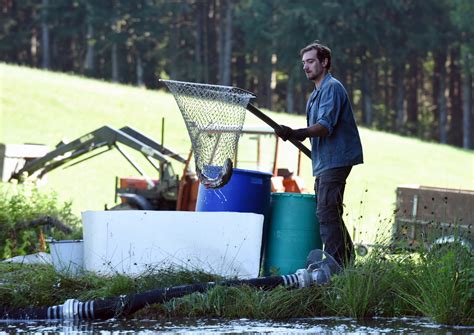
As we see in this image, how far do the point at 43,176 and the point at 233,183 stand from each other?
9.77 m

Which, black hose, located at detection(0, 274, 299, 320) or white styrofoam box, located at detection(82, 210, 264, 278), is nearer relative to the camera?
black hose, located at detection(0, 274, 299, 320)

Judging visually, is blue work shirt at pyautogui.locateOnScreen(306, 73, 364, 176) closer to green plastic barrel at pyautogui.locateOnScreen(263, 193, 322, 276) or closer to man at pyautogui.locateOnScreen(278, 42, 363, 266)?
man at pyautogui.locateOnScreen(278, 42, 363, 266)

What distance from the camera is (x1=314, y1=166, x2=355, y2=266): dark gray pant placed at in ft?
30.8

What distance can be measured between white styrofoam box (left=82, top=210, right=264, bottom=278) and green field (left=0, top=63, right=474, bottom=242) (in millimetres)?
12819

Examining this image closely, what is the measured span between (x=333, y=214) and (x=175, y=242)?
4.44ft

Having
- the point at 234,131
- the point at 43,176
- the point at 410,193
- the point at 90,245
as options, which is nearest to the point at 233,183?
the point at 234,131

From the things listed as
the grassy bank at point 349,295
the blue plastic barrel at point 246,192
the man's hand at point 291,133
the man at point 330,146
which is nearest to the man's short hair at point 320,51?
the man at point 330,146

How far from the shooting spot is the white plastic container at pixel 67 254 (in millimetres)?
9969

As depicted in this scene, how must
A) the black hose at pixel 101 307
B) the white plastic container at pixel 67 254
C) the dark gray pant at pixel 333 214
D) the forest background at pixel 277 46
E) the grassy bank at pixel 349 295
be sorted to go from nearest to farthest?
the grassy bank at pixel 349 295 < the black hose at pixel 101 307 < the dark gray pant at pixel 333 214 < the white plastic container at pixel 67 254 < the forest background at pixel 277 46

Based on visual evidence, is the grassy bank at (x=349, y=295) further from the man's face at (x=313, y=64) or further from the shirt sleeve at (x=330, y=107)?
the man's face at (x=313, y=64)

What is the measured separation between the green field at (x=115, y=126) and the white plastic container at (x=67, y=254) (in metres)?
12.4

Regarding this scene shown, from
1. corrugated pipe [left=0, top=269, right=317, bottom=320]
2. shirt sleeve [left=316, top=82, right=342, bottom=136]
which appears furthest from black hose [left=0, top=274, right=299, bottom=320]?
shirt sleeve [left=316, top=82, right=342, bottom=136]

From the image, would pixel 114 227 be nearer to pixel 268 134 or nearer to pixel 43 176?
pixel 268 134

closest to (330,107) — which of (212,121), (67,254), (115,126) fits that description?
(212,121)
